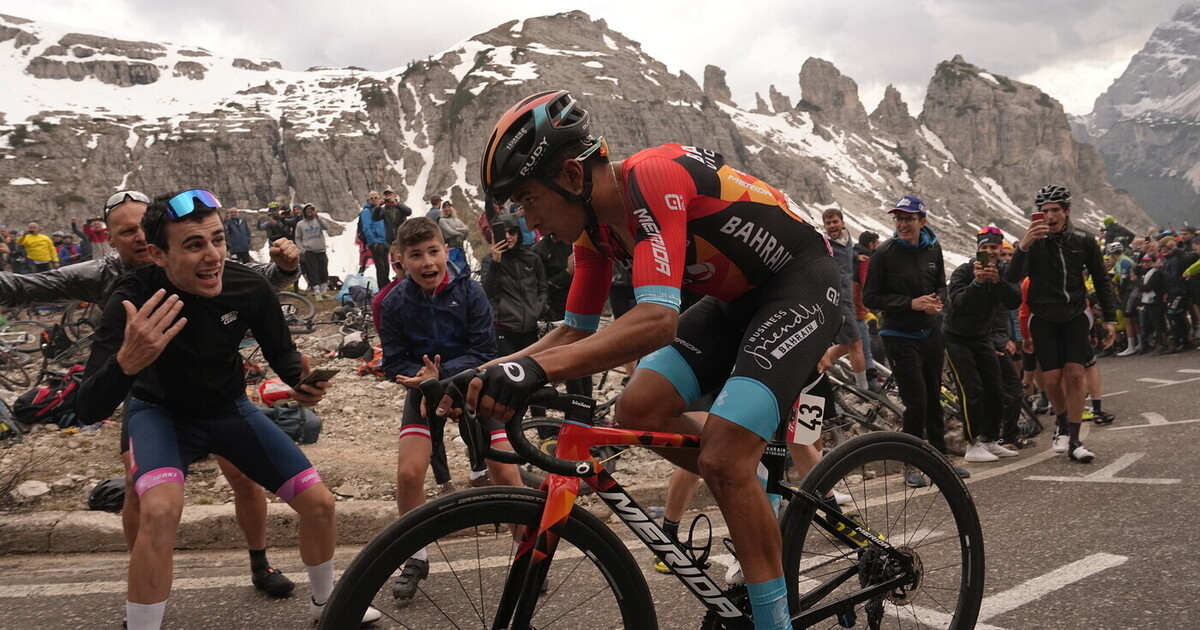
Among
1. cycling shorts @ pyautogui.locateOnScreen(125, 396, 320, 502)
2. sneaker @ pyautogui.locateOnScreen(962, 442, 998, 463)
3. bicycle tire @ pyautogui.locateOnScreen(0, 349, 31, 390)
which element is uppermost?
bicycle tire @ pyautogui.locateOnScreen(0, 349, 31, 390)

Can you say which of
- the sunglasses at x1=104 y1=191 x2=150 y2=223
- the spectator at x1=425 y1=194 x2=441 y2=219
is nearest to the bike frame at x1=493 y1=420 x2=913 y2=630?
the sunglasses at x1=104 y1=191 x2=150 y2=223

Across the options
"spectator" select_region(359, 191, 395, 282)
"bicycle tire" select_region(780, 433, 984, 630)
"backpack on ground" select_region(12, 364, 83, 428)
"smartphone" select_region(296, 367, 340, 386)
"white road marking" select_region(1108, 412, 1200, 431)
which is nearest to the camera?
"bicycle tire" select_region(780, 433, 984, 630)

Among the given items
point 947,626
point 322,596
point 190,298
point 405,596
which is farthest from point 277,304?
point 947,626

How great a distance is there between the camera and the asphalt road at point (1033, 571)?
3.78 metres

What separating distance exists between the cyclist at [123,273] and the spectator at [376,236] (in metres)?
12.9

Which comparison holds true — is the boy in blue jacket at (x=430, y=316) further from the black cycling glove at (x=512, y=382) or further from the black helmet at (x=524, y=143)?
the black cycling glove at (x=512, y=382)

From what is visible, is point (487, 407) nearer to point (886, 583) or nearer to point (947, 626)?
point (886, 583)

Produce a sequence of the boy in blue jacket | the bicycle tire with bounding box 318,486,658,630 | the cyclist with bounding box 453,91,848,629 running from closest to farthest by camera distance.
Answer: the bicycle tire with bounding box 318,486,658,630 < the cyclist with bounding box 453,91,848,629 < the boy in blue jacket

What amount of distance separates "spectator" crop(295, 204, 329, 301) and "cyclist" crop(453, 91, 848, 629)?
55.7 feet

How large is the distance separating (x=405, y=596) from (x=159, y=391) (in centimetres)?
188

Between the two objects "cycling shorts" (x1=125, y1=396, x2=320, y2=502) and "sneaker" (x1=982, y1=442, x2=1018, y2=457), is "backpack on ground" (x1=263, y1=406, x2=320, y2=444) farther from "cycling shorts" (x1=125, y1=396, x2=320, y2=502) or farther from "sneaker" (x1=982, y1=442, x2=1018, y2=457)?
"sneaker" (x1=982, y1=442, x2=1018, y2=457)

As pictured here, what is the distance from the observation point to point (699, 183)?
9.96 ft

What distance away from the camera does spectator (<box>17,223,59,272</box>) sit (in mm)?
20641

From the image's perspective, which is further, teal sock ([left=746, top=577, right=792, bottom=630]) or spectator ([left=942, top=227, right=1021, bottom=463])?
spectator ([left=942, top=227, right=1021, bottom=463])
